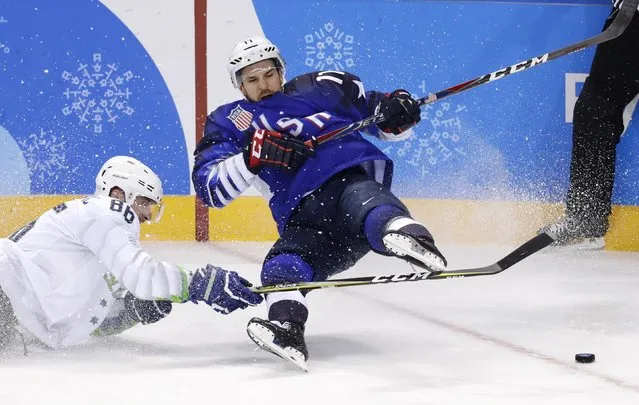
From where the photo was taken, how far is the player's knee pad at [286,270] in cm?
316

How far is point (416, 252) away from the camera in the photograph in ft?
9.45

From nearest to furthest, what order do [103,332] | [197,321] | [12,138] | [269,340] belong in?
1. [269,340]
2. [103,332]
3. [197,321]
4. [12,138]

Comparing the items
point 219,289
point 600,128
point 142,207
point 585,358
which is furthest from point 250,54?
point 600,128

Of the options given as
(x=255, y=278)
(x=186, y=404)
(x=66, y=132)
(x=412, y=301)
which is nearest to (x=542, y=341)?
(x=412, y=301)

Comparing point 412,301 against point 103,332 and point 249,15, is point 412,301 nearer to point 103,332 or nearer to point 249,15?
point 103,332

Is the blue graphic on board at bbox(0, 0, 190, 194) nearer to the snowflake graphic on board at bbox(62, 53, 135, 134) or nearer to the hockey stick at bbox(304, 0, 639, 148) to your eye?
the snowflake graphic on board at bbox(62, 53, 135, 134)

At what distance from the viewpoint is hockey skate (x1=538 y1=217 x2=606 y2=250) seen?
5.21 metres

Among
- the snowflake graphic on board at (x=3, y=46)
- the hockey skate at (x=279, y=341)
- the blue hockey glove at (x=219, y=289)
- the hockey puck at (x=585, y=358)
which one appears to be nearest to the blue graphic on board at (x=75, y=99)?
the snowflake graphic on board at (x=3, y=46)

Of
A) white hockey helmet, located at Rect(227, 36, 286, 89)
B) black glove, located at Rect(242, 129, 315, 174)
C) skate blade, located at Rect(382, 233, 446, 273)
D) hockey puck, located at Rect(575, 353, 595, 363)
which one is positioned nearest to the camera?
skate blade, located at Rect(382, 233, 446, 273)

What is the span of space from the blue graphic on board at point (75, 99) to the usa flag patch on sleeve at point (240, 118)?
179 cm

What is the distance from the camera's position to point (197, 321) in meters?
3.65

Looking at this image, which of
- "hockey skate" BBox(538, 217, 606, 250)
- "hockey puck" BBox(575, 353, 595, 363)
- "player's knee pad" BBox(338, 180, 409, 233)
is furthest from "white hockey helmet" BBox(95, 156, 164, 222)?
"hockey skate" BBox(538, 217, 606, 250)

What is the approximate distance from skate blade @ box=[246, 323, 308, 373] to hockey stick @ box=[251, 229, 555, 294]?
17cm

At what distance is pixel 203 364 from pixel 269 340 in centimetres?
21
